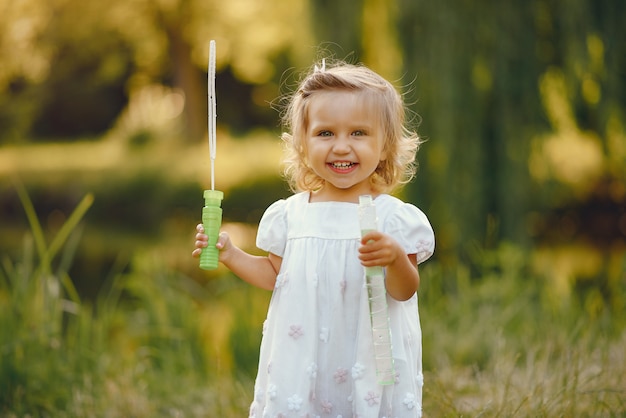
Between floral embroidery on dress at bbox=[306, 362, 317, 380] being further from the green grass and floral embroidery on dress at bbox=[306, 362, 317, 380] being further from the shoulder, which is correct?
the green grass

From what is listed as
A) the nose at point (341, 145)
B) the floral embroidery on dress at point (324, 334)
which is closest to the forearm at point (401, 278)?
the floral embroidery on dress at point (324, 334)

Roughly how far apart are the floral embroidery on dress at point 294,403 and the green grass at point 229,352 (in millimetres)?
569

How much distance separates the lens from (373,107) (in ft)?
6.45

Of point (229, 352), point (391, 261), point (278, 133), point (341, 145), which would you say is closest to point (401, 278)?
point (391, 261)

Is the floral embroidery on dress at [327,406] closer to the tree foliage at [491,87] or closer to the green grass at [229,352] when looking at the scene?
the green grass at [229,352]

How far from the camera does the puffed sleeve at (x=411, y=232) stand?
1.94m

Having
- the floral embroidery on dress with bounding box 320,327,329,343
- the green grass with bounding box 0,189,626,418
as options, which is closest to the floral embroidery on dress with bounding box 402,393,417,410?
the floral embroidery on dress with bounding box 320,327,329,343

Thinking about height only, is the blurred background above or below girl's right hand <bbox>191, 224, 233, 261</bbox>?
above

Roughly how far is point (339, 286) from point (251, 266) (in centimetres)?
Result: 26

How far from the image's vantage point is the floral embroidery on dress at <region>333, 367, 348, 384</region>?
1941 millimetres

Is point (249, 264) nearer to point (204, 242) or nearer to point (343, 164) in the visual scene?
point (204, 242)

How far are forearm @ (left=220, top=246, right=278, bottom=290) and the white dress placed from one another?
112 millimetres

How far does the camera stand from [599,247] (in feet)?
28.1

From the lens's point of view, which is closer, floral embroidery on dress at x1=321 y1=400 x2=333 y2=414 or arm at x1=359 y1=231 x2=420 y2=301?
arm at x1=359 y1=231 x2=420 y2=301
